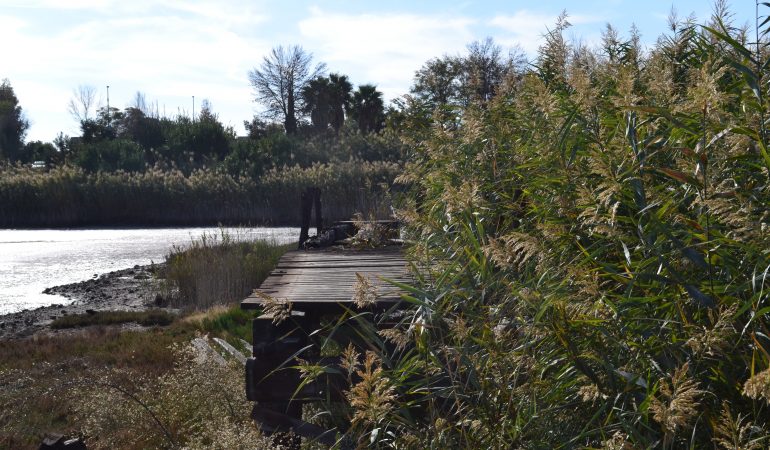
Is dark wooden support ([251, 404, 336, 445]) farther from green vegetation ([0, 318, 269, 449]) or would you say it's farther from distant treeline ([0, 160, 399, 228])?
distant treeline ([0, 160, 399, 228])

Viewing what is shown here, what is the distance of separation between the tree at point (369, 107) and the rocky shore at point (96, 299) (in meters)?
30.4

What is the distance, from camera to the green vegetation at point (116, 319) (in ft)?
44.6

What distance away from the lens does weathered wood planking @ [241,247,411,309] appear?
552 cm

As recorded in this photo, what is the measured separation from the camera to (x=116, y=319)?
45.4 ft

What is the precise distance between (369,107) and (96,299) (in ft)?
116

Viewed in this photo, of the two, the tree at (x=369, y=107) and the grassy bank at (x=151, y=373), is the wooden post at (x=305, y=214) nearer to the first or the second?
the grassy bank at (x=151, y=373)

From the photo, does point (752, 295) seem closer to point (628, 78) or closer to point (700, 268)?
point (700, 268)

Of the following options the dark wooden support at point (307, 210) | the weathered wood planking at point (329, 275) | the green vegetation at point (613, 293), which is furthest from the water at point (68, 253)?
the green vegetation at point (613, 293)

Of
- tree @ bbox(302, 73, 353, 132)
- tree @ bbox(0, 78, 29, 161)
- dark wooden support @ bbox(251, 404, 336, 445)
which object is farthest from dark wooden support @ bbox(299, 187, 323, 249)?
tree @ bbox(0, 78, 29, 161)

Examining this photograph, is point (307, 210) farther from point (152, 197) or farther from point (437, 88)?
point (152, 197)

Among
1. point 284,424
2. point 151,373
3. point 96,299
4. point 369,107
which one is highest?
point 369,107

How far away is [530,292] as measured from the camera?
3.60 meters

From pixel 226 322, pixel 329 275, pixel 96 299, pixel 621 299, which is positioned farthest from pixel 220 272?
pixel 621 299

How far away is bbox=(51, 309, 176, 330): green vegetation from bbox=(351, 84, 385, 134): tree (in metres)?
36.8
